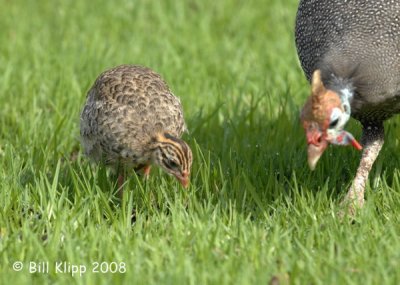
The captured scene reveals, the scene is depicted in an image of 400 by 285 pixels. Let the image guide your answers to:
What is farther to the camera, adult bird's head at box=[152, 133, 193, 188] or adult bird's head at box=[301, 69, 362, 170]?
adult bird's head at box=[152, 133, 193, 188]

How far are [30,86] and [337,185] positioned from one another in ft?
9.52

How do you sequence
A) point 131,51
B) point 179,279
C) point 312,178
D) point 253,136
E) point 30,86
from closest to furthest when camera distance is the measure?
point 179,279, point 312,178, point 253,136, point 30,86, point 131,51

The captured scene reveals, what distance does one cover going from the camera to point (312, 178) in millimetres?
6012

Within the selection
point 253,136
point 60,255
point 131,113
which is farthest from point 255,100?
point 60,255

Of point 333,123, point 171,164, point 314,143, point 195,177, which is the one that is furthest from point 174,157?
point 333,123

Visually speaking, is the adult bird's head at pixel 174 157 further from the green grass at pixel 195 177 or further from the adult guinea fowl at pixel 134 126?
the green grass at pixel 195 177

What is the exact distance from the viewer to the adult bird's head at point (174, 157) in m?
5.52

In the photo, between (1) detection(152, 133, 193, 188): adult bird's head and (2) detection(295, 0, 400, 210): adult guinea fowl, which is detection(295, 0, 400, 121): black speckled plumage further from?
(1) detection(152, 133, 193, 188): adult bird's head

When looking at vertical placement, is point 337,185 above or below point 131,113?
below

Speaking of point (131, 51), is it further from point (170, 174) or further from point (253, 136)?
point (170, 174)

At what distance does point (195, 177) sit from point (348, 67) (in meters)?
1.30

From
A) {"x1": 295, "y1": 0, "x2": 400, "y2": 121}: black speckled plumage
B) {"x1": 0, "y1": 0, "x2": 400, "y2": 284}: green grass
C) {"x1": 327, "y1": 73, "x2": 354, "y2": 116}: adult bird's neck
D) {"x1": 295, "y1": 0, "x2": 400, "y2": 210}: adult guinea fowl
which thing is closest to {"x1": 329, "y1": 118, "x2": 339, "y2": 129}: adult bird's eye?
{"x1": 295, "y1": 0, "x2": 400, "y2": 210}: adult guinea fowl

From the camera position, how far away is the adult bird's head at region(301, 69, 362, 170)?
474cm

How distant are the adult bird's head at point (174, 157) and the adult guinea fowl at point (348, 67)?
35.9 inches
